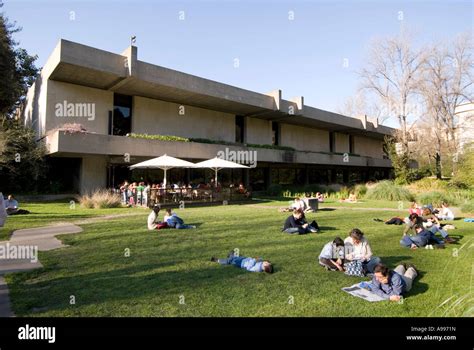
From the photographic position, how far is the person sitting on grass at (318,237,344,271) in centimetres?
638

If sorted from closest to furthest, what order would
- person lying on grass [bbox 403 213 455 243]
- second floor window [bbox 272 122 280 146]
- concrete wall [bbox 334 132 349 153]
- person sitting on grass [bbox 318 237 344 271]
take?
person sitting on grass [bbox 318 237 344 271] → person lying on grass [bbox 403 213 455 243] → second floor window [bbox 272 122 280 146] → concrete wall [bbox 334 132 349 153]

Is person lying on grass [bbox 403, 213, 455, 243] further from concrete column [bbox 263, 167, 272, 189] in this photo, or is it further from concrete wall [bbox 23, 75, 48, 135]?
concrete column [bbox 263, 167, 272, 189]

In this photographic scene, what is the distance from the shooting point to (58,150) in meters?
17.4

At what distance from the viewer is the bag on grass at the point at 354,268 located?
20.0 feet

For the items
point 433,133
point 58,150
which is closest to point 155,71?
point 58,150

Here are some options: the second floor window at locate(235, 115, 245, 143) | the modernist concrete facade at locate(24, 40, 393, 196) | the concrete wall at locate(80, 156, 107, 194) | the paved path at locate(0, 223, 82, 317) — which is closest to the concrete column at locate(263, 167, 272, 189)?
the modernist concrete facade at locate(24, 40, 393, 196)

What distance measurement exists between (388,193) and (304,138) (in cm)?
1486

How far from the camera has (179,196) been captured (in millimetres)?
18469

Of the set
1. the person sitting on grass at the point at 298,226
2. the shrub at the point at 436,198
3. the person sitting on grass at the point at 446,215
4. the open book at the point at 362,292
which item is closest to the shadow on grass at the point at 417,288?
the open book at the point at 362,292

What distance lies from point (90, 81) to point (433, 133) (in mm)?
32863

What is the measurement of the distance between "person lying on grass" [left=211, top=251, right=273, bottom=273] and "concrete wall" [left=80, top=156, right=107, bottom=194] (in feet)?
56.1

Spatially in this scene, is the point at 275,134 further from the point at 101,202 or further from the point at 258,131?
the point at 101,202

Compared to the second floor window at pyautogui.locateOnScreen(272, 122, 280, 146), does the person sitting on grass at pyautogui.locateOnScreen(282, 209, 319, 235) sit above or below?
below
